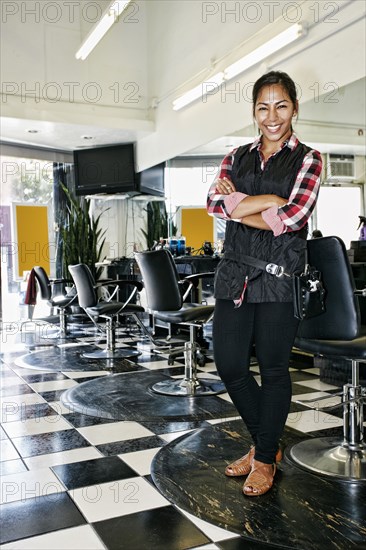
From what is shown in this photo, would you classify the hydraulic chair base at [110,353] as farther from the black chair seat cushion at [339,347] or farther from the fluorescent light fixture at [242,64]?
the black chair seat cushion at [339,347]

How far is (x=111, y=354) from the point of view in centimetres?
500

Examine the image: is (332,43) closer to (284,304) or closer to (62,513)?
(284,304)

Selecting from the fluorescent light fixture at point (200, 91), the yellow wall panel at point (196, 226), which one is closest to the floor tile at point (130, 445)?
the yellow wall panel at point (196, 226)

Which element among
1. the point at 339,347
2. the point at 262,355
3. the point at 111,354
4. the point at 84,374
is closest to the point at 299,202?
the point at 262,355

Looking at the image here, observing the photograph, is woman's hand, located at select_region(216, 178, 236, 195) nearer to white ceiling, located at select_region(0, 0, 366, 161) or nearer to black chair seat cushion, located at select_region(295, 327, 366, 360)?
black chair seat cushion, located at select_region(295, 327, 366, 360)

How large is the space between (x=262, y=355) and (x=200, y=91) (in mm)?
4353

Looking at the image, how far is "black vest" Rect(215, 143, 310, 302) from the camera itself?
6.34 feet

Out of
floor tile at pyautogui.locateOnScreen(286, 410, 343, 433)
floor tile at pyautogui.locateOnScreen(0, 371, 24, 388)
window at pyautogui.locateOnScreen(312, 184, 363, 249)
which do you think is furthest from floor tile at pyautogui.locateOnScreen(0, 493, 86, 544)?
window at pyautogui.locateOnScreen(312, 184, 363, 249)

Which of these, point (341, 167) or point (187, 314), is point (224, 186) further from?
point (341, 167)

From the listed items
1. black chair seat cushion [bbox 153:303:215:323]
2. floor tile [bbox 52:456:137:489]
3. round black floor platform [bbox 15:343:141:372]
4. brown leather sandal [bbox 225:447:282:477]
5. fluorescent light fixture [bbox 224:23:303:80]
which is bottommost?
round black floor platform [bbox 15:343:141:372]

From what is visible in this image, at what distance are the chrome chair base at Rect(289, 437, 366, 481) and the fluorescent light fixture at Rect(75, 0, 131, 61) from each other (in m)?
3.81

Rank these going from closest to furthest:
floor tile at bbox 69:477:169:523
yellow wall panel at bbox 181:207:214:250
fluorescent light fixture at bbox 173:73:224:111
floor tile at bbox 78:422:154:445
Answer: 1. floor tile at bbox 69:477:169:523
2. floor tile at bbox 78:422:154:445
3. fluorescent light fixture at bbox 173:73:224:111
4. yellow wall panel at bbox 181:207:214:250

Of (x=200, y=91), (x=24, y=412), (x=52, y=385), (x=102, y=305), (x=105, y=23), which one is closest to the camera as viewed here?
(x=24, y=412)

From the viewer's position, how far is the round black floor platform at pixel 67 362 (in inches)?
177
